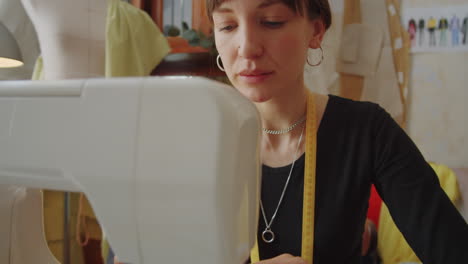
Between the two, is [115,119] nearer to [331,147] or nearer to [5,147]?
[5,147]

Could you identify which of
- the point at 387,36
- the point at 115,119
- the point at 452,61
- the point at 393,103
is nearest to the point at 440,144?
the point at 393,103

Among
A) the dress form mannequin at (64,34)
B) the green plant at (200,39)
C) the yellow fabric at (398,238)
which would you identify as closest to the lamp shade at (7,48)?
the dress form mannequin at (64,34)

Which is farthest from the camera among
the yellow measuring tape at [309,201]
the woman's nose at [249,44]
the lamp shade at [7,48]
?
the lamp shade at [7,48]

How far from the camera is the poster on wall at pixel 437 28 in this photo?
1.74 metres

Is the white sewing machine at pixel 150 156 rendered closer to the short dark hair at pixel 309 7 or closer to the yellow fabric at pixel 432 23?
the short dark hair at pixel 309 7

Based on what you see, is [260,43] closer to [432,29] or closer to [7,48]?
[7,48]

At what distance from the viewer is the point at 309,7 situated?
622 mm

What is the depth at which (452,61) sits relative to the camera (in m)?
1.78

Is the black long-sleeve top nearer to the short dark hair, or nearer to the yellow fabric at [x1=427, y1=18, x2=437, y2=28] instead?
the short dark hair

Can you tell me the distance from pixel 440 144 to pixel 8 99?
1.98 m

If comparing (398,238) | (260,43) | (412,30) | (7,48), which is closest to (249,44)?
(260,43)

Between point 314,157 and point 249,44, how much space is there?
28 cm

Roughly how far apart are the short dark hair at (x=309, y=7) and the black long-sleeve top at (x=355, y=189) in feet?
0.62

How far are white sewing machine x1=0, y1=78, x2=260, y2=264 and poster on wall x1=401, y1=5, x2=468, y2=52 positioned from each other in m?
1.83
